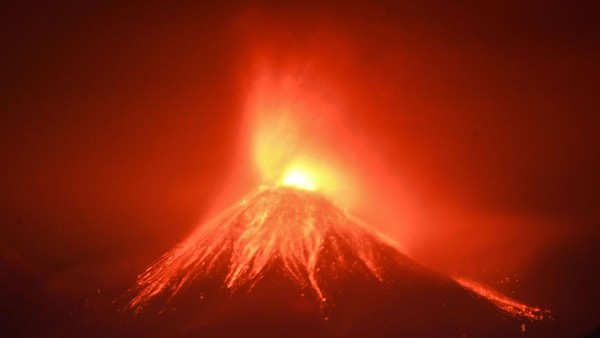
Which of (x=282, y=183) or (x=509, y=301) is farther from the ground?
(x=282, y=183)

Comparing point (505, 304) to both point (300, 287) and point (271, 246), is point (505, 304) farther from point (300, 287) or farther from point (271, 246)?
point (271, 246)

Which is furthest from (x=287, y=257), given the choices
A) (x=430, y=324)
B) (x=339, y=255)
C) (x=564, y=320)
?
(x=564, y=320)

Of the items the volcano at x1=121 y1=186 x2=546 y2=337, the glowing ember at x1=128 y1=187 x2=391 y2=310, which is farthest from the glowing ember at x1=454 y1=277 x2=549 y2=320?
the glowing ember at x1=128 y1=187 x2=391 y2=310

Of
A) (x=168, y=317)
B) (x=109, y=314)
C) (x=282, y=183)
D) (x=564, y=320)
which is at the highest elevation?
(x=282, y=183)

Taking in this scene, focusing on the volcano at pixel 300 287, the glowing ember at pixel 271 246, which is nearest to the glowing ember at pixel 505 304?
the volcano at pixel 300 287

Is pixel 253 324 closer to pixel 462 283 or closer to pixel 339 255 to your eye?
pixel 339 255

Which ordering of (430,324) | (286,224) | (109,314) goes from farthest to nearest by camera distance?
(286,224) < (109,314) < (430,324)
